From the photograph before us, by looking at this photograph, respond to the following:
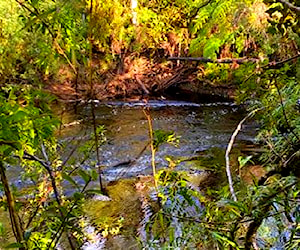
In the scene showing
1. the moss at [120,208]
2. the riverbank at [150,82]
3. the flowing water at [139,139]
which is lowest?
the moss at [120,208]

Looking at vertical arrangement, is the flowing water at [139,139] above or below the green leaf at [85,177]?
below

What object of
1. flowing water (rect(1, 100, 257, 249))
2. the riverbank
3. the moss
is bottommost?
the moss

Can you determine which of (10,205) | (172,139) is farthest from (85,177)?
(172,139)

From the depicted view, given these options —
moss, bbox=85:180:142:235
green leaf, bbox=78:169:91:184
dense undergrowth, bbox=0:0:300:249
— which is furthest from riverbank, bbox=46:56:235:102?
green leaf, bbox=78:169:91:184

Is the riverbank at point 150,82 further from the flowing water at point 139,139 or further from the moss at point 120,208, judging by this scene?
the moss at point 120,208

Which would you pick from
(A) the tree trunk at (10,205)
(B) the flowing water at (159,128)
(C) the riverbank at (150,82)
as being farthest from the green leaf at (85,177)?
(C) the riverbank at (150,82)

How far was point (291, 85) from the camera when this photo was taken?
37.3 inches

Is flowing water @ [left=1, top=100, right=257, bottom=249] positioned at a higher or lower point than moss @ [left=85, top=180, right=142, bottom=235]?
higher

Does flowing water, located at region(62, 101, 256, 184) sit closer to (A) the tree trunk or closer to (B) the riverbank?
(B) the riverbank

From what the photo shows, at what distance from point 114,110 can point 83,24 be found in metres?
4.51

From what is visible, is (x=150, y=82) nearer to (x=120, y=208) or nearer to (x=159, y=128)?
(x=159, y=128)

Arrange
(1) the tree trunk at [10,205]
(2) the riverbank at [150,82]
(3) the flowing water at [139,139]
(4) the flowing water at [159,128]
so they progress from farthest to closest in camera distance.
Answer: (2) the riverbank at [150,82] → (4) the flowing water at [159,128] → (3) the flowing water at [139,139] → (1) the tree trunk at [10,205]

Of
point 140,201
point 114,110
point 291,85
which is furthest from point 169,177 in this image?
point 114,110

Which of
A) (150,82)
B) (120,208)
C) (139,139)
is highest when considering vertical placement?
(150,82)
